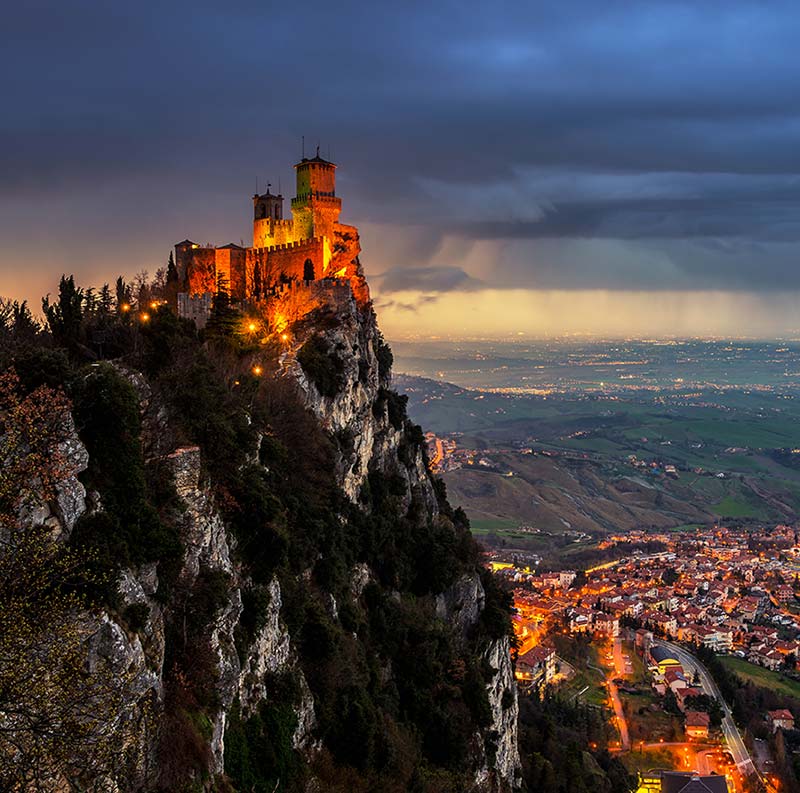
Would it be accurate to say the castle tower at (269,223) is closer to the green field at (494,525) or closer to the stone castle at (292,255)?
the stone castle at (292,255)

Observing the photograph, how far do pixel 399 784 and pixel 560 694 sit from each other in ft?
146

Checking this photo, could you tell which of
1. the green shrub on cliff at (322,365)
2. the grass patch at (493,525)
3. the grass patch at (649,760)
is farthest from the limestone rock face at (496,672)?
the grass patch at (493,525)

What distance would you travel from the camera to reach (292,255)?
5209 cm

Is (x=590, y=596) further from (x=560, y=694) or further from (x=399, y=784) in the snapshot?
(x=399, y=784)

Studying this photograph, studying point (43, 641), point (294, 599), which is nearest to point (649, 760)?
point (294, 599)

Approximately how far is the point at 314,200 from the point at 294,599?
103ft

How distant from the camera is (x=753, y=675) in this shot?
79875mm

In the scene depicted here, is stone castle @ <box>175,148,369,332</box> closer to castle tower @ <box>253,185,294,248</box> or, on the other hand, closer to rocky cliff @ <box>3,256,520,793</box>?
castle tower @ <box>253,185,294,248</box>

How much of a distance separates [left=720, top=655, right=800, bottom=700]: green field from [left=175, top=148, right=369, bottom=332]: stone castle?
56.5 metres

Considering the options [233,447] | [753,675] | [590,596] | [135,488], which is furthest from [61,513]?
[590,596]

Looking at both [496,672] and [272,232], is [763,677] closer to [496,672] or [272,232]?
[496,672]

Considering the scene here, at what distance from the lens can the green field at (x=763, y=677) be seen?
76188 millimetres

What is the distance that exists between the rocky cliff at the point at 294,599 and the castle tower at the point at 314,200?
6.63 m

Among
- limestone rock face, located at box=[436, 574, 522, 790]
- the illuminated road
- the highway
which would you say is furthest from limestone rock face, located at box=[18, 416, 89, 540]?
the highway
